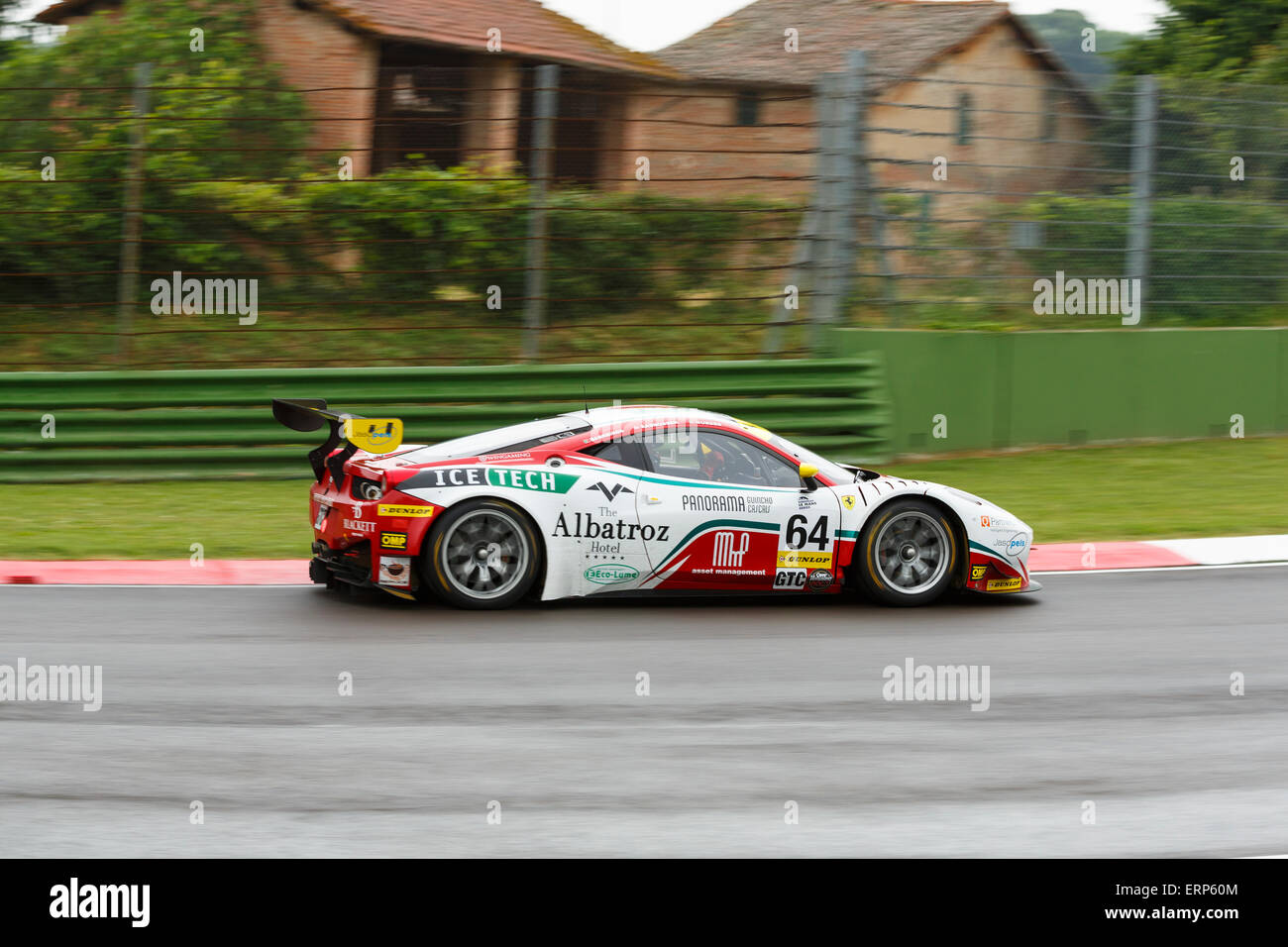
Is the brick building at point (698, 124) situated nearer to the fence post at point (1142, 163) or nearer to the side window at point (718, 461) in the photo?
the fence post at point (1142, 163)

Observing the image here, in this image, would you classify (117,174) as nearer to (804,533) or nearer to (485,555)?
(485,555)

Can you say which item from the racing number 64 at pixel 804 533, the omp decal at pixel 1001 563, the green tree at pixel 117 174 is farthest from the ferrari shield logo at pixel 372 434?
the green tree at pixel 117 174

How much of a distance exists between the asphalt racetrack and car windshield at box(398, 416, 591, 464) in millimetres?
906

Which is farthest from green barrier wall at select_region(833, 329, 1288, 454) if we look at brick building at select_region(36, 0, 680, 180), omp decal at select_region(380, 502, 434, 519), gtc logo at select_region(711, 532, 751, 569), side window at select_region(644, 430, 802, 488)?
omp decal at select_region(380, 502, 434, 519)

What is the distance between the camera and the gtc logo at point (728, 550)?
9.00 meters

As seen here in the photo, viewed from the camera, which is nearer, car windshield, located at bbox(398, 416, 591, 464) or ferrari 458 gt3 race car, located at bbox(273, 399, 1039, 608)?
ferrari 458 gt3 race car, located at bbox(273, 399, 1039, 608)

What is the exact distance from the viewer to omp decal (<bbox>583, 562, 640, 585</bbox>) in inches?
352

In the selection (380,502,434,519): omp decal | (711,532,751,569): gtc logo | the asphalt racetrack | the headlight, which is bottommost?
the asphalt racetrack

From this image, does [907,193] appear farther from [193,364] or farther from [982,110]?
[193,364]

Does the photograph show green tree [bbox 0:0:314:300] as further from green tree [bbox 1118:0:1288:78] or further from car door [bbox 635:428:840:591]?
green tree [bbox 1118:0:1288:78]

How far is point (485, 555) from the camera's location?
891 cm

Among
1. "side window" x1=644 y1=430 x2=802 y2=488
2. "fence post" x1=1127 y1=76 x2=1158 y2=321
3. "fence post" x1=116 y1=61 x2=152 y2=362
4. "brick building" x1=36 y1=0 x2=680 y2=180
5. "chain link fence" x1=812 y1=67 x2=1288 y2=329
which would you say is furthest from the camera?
→ "fence post" x1=1127 y1=76 x2=1158 y2=321

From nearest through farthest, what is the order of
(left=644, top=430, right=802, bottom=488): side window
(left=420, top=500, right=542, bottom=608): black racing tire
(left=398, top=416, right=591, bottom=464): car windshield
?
1. (left=420, top=500, right=542, bottom=608): black racing tire
2. (left=398, top=416, right=591, bottom=464): car windshield
3. (left=644, top=430, right=802, bottom=488): side window
